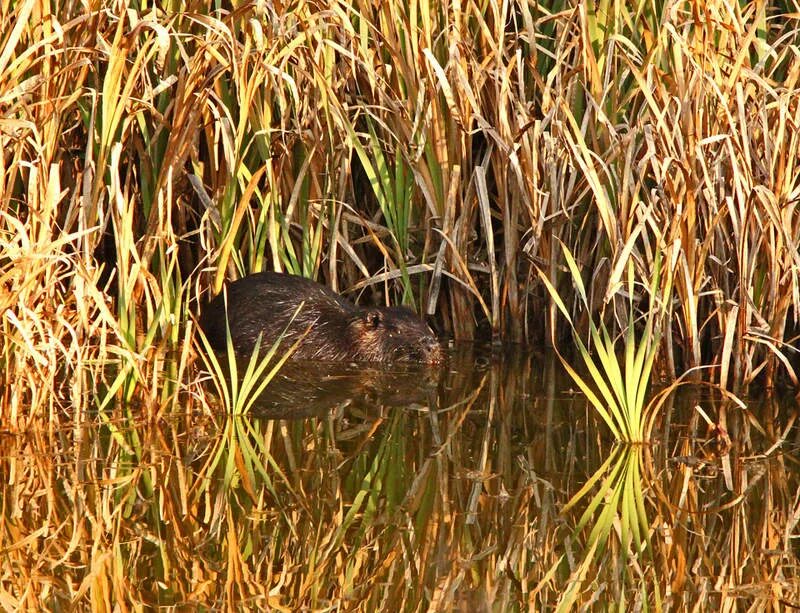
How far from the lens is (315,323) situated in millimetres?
7504

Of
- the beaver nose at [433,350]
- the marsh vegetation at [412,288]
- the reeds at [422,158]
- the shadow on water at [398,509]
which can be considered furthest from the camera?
the beaver nose at [433,350]

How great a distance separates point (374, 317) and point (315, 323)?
0.39 metres

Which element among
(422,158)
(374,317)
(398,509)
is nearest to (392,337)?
(374,317)

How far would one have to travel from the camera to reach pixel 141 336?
6.73m

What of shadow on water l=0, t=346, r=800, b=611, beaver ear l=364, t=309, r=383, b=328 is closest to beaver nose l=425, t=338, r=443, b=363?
beaver ear l=364, t=309, r=383, b=328

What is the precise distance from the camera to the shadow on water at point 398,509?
4.16m

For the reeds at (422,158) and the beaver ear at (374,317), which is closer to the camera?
the reeds at (422,158)

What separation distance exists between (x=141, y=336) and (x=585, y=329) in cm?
235

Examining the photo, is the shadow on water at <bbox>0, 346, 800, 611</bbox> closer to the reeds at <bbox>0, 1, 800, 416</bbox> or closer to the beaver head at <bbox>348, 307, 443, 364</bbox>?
the reeds at <bbox>0, 1, 800, 416</bbox>

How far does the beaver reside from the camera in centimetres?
720

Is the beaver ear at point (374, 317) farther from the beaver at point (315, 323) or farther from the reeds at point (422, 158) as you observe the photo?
the reeds at point (422, 158)

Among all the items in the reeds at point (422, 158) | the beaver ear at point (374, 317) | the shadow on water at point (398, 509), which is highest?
the reeds at point (422, 158)

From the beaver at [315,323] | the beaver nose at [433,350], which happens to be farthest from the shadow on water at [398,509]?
the beaver at [315,323]

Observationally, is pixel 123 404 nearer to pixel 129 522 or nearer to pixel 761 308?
pixel 129 522
